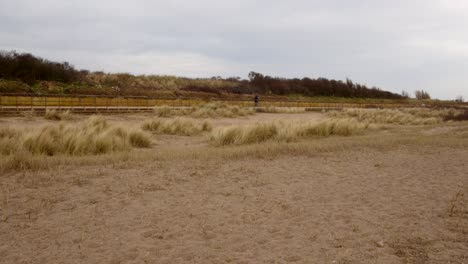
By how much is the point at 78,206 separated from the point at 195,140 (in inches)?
358

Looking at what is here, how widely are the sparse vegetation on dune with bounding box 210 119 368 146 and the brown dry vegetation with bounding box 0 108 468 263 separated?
3584 mm

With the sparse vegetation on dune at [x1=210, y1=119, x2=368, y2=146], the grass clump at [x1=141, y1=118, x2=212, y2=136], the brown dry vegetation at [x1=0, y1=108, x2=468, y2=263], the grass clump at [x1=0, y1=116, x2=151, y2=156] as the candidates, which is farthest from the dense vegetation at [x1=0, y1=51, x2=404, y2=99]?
the brown dry vegetation at [x1=0, y1=108, x2=468, y2=263]

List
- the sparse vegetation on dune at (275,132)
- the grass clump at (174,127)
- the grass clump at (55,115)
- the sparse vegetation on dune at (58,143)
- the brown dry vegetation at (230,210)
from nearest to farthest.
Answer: the brown dry vegetation at (230,210) < the sparse vegetation on dune at (58,143) < the sparse vegetation on dune at (275,132) < the grass clump at (174,127) < the grass clump at (55,115)

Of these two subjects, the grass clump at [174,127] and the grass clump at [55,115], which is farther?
the grass clump at [55,115]

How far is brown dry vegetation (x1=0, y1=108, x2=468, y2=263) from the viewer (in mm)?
4090

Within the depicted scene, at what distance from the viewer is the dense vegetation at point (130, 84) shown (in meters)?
32.3

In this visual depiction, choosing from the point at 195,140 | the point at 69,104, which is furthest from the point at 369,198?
the point at 69,104

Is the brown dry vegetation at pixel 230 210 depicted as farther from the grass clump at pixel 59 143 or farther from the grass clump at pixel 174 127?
the grass clump at pixel 174 127

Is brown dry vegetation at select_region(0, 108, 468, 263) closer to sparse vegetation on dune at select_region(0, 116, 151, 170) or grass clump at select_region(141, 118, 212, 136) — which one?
sparse vegetation on dune at select_region(0, 116, 151, 170)

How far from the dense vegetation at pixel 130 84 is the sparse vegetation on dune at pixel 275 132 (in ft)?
64.4

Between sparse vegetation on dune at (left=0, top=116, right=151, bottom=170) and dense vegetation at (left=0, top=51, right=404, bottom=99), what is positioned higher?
dense vegetation at (left=0, top=51, right=404, bottom=99)

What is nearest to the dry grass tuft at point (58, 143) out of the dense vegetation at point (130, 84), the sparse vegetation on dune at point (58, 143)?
the sparse vegetation on dune at point (58, 143)

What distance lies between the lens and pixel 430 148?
11.9m

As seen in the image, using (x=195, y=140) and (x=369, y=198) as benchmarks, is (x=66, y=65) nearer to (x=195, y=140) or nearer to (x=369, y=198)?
(x=195, y=140)
